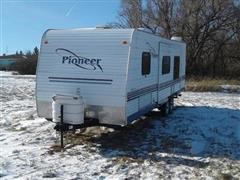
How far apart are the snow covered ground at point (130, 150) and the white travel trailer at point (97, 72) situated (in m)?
0.74

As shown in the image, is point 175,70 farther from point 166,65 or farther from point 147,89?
point 147,89

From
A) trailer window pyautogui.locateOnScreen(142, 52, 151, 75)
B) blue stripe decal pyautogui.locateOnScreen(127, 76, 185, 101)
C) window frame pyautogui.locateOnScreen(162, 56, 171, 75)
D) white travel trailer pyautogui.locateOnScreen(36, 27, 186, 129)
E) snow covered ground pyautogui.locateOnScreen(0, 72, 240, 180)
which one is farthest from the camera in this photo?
window frame pyautogui.locateOnScreen(162, 56, 171, 75)

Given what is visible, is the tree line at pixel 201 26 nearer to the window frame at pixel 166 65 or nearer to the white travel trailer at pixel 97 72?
the window frame at pixel 166 65

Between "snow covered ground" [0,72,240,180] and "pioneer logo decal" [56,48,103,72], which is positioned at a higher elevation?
"pioneer logo decal" [56,48,103,72]

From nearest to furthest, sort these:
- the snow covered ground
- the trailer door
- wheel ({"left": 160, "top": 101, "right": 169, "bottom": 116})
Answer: the snow covered ground
the trailer door
wheel ({"left": 160, "top": 101, "right": 169, "bottom": 116})

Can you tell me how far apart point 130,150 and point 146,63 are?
98.2 inches

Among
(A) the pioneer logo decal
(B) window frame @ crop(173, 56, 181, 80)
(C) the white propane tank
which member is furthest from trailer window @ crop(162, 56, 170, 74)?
(C) the white propane tank

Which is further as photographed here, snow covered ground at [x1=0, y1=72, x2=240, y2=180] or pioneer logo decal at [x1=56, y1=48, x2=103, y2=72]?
pioneer logo decal at [x1=56, y1=48, x2=103, y2=72]

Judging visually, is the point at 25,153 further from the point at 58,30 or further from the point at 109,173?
the point at 58,30

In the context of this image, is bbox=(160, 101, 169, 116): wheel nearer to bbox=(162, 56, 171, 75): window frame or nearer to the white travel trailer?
bbox=(162, 56, 171, 75): window frame

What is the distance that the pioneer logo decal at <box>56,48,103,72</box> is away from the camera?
9.12 m

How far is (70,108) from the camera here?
28.8 ft

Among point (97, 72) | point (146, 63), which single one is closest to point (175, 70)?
point (146, 63)

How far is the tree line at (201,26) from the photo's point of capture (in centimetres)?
3117
